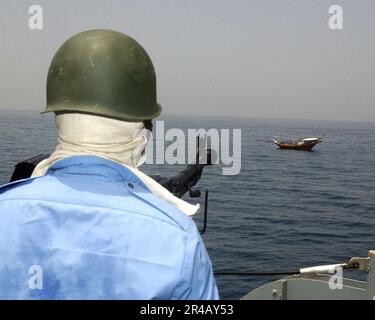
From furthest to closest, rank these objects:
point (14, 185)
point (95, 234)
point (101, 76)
Result: point (101, 76), point (14, 185), point (95, 234)

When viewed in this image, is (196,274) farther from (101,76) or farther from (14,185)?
(101,76)

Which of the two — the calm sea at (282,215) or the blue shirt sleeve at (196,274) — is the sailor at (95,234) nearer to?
the blue shirt sleeve at (196,274)

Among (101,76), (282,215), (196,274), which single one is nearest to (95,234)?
(196,274)

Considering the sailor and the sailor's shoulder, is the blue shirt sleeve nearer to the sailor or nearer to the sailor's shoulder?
the sailor

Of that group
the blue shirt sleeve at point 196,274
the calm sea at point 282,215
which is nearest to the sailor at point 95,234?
the blue shirt sleeve at point 196,274

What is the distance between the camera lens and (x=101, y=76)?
1965 mm

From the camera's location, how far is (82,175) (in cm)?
179

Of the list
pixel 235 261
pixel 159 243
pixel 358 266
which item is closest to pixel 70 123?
pixel 159 243

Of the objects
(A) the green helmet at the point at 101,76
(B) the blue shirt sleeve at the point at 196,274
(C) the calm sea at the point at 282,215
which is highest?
(A) the green helmet at the point at 101,76

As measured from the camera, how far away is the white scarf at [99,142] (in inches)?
75.3

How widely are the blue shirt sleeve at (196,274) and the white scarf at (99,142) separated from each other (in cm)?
26

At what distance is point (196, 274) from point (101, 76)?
35.0 inches

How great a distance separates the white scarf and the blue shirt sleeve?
10.2 inches

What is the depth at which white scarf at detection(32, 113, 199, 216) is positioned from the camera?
1.91m
